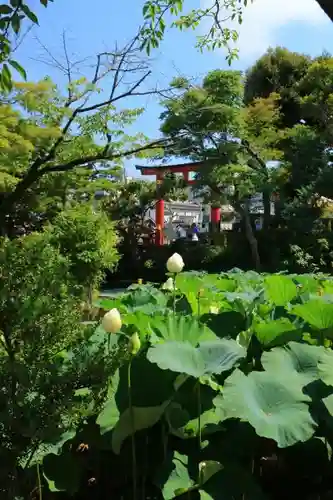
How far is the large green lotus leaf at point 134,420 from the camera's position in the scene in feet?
6.00

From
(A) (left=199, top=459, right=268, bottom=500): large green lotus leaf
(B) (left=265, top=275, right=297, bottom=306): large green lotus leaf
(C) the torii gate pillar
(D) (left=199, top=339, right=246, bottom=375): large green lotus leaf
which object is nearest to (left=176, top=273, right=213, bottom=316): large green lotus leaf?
(B) (left=265, top=275, right=297, bottom=306): large green lotus leaf

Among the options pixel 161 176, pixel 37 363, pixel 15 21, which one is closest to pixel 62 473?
pixel 37 363

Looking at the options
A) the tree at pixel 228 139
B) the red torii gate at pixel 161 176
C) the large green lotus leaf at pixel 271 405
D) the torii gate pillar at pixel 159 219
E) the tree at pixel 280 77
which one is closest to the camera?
the large green lotus leaf at pixel 271 405

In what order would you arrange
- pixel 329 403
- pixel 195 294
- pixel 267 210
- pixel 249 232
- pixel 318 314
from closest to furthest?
pixel 329 403 < pixel 318 314 < pixel 195 294 < pixel 249 232 < pixel 267 210

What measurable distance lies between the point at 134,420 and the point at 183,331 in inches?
16.1

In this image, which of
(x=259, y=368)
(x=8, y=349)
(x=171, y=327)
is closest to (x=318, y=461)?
(x=259, y=368)

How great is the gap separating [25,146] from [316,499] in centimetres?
957

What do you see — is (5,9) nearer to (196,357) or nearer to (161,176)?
(196,357)

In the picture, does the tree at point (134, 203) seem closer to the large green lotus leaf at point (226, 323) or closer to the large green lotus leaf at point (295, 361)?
the large green lotus leaf at point (226, 323)

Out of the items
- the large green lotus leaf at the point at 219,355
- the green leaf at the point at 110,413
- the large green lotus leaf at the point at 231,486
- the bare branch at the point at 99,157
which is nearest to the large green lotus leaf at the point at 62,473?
the green leaf at the point at 110,413

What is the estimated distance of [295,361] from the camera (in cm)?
199

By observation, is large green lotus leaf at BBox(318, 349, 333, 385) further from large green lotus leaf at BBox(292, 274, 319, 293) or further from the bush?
large green lotus leaf at BBox(292, 274, 319, 293)

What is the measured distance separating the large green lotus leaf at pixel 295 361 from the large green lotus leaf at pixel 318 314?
25cm

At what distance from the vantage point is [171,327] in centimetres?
212
